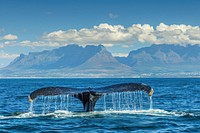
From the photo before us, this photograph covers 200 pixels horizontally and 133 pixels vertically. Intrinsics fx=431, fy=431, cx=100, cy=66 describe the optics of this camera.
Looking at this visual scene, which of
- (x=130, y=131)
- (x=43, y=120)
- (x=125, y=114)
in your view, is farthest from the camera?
(x=125, y=114)

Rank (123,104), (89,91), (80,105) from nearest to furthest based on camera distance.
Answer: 1. (89,91)
2. (80,105)
3. (123,104)

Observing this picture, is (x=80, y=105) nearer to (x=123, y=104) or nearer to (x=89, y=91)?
(x=123, y=104)

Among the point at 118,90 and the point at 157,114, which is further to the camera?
the point at 157,114

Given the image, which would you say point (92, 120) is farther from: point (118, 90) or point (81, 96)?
point (118, 90)

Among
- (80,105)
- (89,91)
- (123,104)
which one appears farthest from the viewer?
(123,104)

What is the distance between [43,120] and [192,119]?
6665 mm

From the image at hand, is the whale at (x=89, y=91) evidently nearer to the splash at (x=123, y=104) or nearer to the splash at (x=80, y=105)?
the splash at (x=123, y=104)

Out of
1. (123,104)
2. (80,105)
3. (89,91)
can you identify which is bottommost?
(123,104)

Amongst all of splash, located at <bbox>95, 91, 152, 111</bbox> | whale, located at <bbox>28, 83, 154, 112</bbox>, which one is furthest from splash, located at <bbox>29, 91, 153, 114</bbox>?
whale, located at <bbox>28, 83, 154, 112</bbox>

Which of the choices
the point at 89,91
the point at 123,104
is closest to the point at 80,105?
the point at 123,104

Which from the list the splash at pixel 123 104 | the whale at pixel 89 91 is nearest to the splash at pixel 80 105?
the splash at pixel 123 104

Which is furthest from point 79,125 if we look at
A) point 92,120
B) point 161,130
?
point 161,130

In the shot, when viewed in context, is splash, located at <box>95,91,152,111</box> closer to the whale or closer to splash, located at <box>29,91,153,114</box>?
splash, located at <box>29,91,153,114</box>

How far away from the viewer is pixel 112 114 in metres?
19.6
